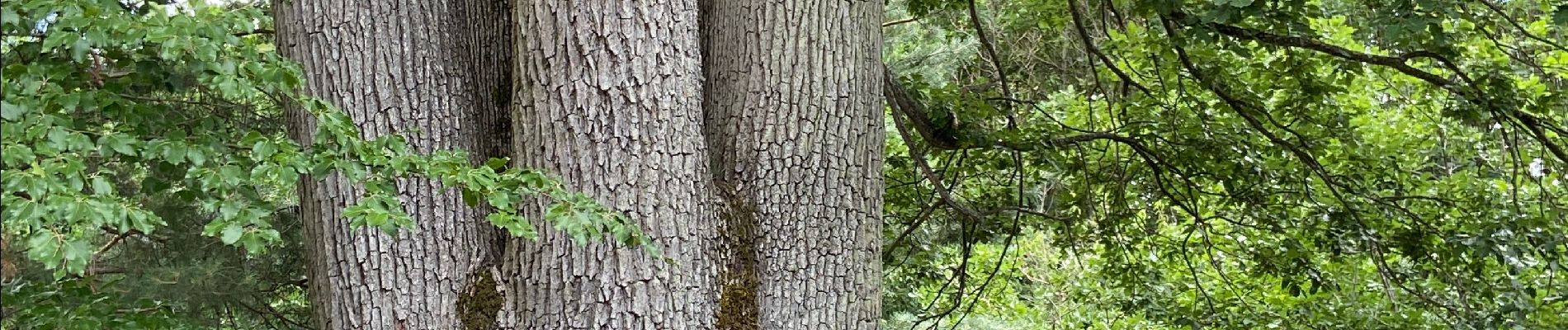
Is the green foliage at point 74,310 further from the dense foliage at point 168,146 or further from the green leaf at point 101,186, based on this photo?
the green leaf at point 101,186

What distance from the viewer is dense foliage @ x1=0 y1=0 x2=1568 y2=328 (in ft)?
6.75

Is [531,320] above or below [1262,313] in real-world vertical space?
above

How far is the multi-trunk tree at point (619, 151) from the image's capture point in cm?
273

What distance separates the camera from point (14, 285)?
3.20 m

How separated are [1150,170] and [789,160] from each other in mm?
2769

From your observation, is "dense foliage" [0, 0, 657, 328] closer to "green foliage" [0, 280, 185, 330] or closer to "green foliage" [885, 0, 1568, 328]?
"green foliage" [0, 280, 185, 330]

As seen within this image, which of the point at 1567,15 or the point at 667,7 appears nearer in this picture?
the point at 667,7

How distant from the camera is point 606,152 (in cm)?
271

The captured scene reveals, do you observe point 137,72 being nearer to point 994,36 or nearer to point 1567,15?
point 1567,15

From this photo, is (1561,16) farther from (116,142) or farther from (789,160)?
(116,142)

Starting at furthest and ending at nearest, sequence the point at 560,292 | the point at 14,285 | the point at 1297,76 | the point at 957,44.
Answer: the point at 957,44 → the point at 1297,76 → the point at 14,285 → the point at 560,292

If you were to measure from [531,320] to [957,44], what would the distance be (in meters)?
7.56

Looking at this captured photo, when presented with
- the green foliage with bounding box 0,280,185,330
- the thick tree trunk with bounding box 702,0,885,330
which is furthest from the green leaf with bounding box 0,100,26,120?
the thick tree trunk with bounding box 702,0,885,330

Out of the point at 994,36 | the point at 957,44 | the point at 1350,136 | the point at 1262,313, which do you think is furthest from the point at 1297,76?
the point at 957,44
